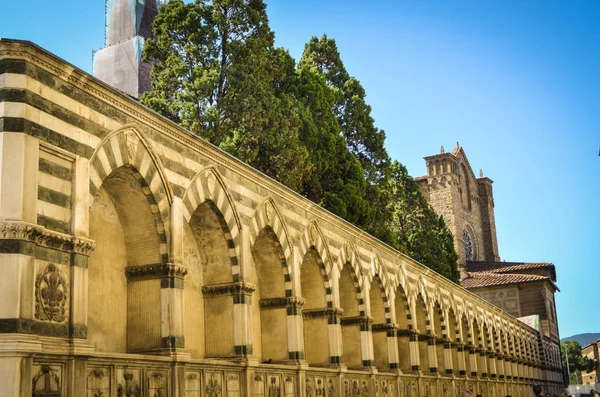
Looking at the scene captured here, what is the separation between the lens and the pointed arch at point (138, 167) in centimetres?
1087

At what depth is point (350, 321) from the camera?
67.8 ft

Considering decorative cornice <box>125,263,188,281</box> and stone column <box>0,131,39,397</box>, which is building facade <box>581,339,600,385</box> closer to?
decorative cornice <box>125,263,188,281</box>

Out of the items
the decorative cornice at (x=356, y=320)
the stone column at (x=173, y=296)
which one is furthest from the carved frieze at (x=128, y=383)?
the decorative cornice at (x=356, y=320)

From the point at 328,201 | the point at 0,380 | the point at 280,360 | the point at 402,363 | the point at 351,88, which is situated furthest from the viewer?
the point at 351,88

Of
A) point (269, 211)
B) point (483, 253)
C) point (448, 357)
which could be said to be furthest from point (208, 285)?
point (483, 253)

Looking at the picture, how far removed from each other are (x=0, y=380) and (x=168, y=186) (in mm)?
4659

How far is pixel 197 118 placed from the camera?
22.0 m

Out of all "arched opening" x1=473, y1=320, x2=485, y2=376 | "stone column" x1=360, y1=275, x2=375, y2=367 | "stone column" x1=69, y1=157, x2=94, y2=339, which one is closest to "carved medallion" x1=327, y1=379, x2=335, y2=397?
"stone column" x1=360, y1=275, x2=375, y2=367

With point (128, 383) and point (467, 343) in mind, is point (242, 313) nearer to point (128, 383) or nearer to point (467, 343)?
point (128, 383)

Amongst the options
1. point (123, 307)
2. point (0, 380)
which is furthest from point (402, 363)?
point (0, 380)

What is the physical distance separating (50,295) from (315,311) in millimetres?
9949

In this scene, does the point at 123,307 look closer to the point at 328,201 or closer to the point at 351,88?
the point at 328,201

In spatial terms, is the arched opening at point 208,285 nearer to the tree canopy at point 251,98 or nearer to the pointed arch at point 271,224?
the pointed arch at point 271,224

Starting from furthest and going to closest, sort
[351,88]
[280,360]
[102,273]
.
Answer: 1. [351,88]
2. [280,360]
3. [102,273]
